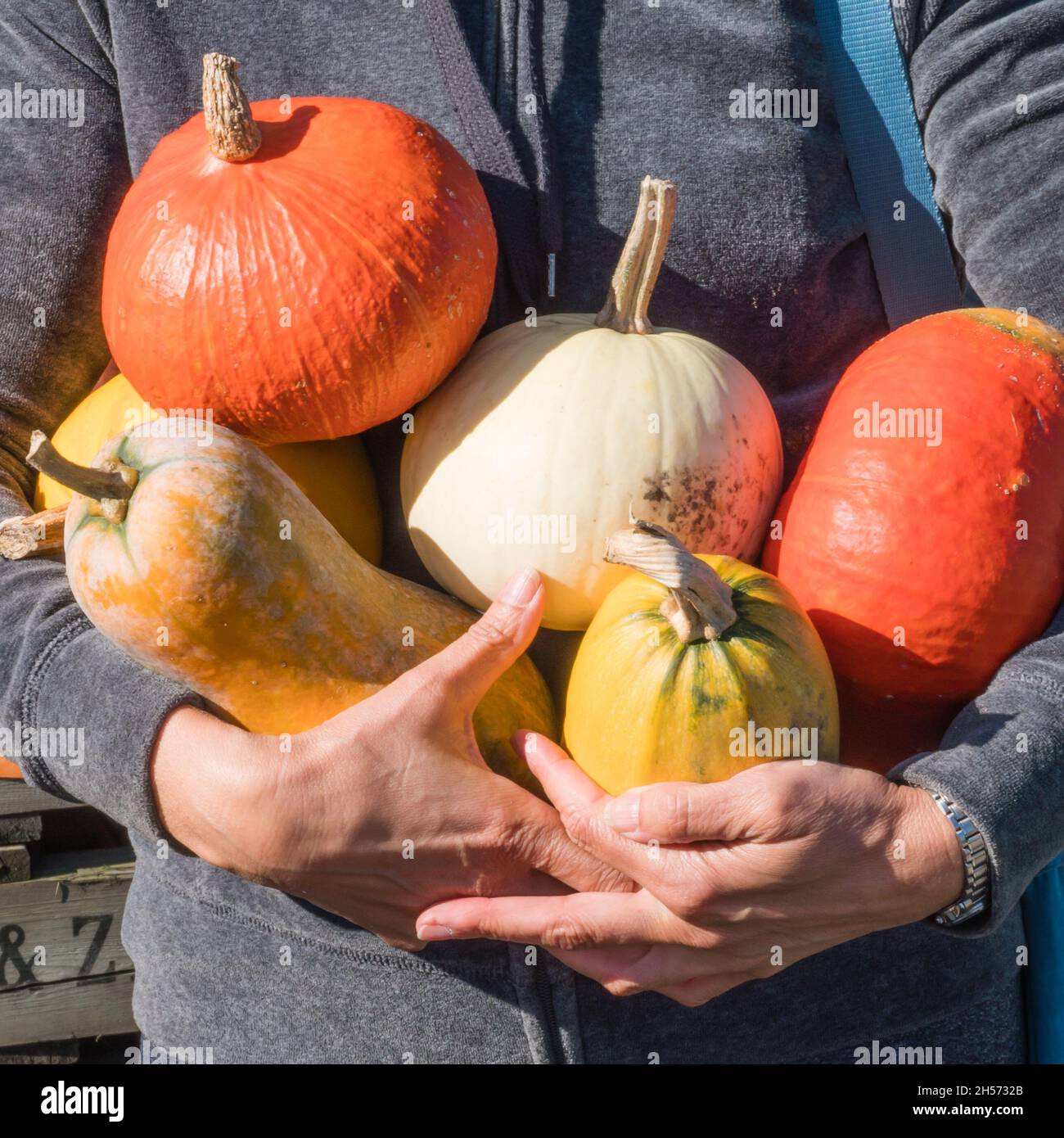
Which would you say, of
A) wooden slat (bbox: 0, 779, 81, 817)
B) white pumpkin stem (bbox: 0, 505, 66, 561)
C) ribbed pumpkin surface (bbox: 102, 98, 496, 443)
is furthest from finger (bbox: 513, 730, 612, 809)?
wooden slat (bbox: 0, 779, 81, 817)

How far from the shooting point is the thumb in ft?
3.27

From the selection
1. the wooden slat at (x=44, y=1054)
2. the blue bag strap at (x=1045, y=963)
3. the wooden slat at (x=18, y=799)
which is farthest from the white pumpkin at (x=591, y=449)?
the wooden slat at (x=44, y=1054)

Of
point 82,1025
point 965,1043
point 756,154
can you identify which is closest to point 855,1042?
point 965,1043

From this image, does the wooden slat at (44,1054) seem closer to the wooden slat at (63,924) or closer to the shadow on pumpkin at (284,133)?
the wooden slat at (63,924)

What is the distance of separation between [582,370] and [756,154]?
1.20 feet

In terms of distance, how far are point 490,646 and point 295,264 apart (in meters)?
0.44

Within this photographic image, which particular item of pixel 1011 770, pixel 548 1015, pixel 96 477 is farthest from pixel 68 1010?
pixel 1011 770

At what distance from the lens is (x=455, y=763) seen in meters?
1.02

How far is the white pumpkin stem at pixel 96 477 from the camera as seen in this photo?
92cm

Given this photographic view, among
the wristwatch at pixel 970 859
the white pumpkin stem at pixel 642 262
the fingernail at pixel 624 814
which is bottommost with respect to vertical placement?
the wristwatch at pixel 970 859

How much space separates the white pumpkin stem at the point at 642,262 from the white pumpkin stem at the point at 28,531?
2.16 feet

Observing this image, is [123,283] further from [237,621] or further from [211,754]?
[211,754]

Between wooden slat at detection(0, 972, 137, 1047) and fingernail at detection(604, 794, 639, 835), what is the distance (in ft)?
7.25

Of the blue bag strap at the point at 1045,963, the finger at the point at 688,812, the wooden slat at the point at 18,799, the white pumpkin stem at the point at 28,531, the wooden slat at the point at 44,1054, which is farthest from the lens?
the wooden slat at the point at 44,1054
